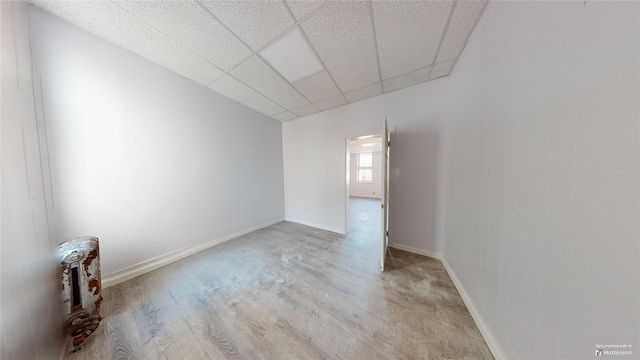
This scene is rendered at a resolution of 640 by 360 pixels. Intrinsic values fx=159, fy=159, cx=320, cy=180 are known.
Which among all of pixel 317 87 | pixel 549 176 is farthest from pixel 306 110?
pixel 549 176

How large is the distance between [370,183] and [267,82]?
593cm

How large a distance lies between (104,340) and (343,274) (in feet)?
6.89

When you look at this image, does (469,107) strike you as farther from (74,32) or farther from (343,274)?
(74,32)

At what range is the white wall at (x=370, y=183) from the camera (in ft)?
22.8

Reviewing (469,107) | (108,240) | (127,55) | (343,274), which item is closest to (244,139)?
(127,55)

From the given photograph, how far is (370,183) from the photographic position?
23.5 ft

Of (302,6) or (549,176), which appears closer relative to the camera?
(549,176)

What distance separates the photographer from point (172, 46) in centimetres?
172

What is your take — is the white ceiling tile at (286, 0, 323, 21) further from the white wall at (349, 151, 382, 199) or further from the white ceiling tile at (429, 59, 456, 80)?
→ the white wall at (349, 151, 382, 199)

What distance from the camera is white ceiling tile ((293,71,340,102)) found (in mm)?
2213

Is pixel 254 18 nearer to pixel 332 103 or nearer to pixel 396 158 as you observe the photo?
pixel 332 103

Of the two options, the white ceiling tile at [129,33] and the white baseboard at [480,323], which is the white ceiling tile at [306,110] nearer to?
the white ceiling tile at [129,33]

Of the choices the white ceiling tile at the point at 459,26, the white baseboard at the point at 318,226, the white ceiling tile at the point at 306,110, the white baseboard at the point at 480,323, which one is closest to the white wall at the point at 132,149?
the white ceiling tile at the point at 306,110

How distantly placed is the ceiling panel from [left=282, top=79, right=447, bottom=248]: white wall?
1.83 metres
